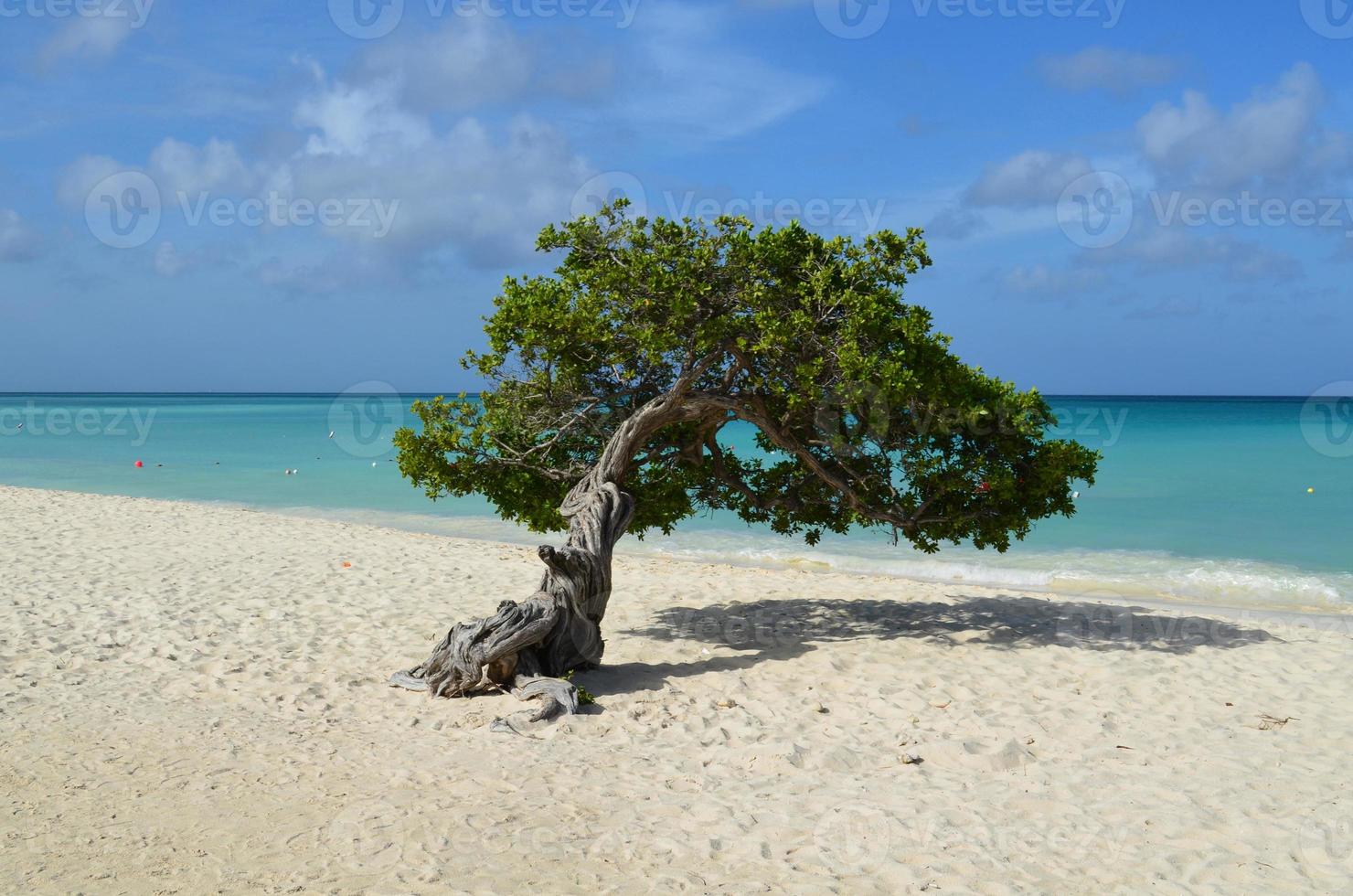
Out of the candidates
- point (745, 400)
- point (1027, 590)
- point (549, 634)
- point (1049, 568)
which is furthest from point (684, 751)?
point (1049, 568)

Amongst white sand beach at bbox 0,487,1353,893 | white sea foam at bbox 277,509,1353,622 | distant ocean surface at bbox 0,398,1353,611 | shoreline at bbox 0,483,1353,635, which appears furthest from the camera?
distant ocean surface at bbox 0,398,1353,611

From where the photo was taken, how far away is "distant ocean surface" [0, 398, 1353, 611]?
701 inches

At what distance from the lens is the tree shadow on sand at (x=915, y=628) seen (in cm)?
1063

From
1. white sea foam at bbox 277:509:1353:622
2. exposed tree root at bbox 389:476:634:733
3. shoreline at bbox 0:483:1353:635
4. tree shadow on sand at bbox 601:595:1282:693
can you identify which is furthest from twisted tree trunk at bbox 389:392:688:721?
white sea foam at bbox 277:509:1353:622

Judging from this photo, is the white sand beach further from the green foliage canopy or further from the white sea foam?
the white sea foam

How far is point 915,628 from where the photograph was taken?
38.8 feet

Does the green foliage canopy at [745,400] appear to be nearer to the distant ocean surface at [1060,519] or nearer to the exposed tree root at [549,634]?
the exposed tree root at [549,634]

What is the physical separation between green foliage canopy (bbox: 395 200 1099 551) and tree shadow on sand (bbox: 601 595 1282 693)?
1323 mm

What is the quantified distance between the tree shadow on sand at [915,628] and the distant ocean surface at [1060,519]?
369 centimetres

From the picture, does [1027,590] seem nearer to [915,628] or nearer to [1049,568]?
[1049,568]

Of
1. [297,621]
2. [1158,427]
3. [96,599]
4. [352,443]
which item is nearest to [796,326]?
[297,621]

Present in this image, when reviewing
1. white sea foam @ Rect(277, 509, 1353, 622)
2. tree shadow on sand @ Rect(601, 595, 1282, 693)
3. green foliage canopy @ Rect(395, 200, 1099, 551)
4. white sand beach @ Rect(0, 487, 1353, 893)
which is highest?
green foliage canopy @ Rect(395, 200, 1099, 551)

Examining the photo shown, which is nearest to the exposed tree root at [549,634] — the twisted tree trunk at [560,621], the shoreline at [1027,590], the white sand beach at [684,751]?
the twisted tree trunk at [560,621]

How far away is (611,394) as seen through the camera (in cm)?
1023
